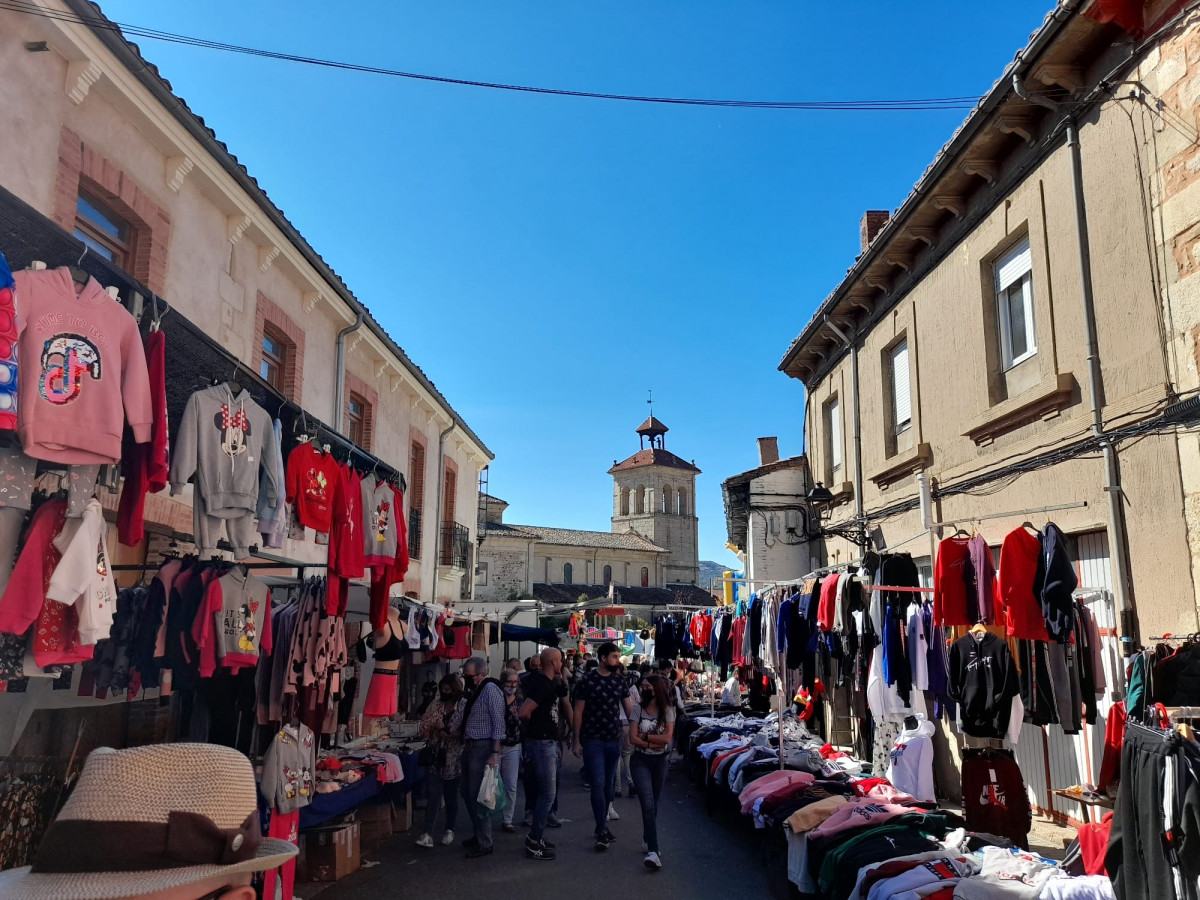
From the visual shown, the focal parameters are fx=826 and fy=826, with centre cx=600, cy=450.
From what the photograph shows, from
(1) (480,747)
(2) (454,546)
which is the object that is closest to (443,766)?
(1) (480,747)

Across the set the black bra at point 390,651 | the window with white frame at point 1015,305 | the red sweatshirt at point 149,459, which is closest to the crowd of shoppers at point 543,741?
the black bra at point 390,651

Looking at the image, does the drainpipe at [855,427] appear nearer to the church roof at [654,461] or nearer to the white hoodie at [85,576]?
the white hoodie at [85,576]

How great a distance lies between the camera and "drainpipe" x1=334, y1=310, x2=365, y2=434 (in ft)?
42.4

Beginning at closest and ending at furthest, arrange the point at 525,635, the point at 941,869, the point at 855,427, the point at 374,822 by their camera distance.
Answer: the point at 941,869 < the point at 374,822 < the point at 855,427 < the point at 525,635

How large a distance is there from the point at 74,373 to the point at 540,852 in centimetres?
589

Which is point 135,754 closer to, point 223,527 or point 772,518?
point 223,527

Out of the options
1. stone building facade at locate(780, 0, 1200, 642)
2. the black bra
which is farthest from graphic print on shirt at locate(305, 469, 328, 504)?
stone building facade at locate(780, 0, 1200, 642)

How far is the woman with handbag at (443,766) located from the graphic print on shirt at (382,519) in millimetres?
2381

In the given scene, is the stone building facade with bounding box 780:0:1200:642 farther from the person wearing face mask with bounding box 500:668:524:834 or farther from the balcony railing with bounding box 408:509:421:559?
the balcony railing with bounding box 408:509:421:559

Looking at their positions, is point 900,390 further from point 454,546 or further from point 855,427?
point 454,546

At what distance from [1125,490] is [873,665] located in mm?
2710

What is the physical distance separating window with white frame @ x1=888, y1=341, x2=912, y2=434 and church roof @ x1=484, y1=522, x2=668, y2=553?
1820 inches

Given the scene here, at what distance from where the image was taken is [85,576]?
3674 mm

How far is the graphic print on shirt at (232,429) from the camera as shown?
4918 millimetres
